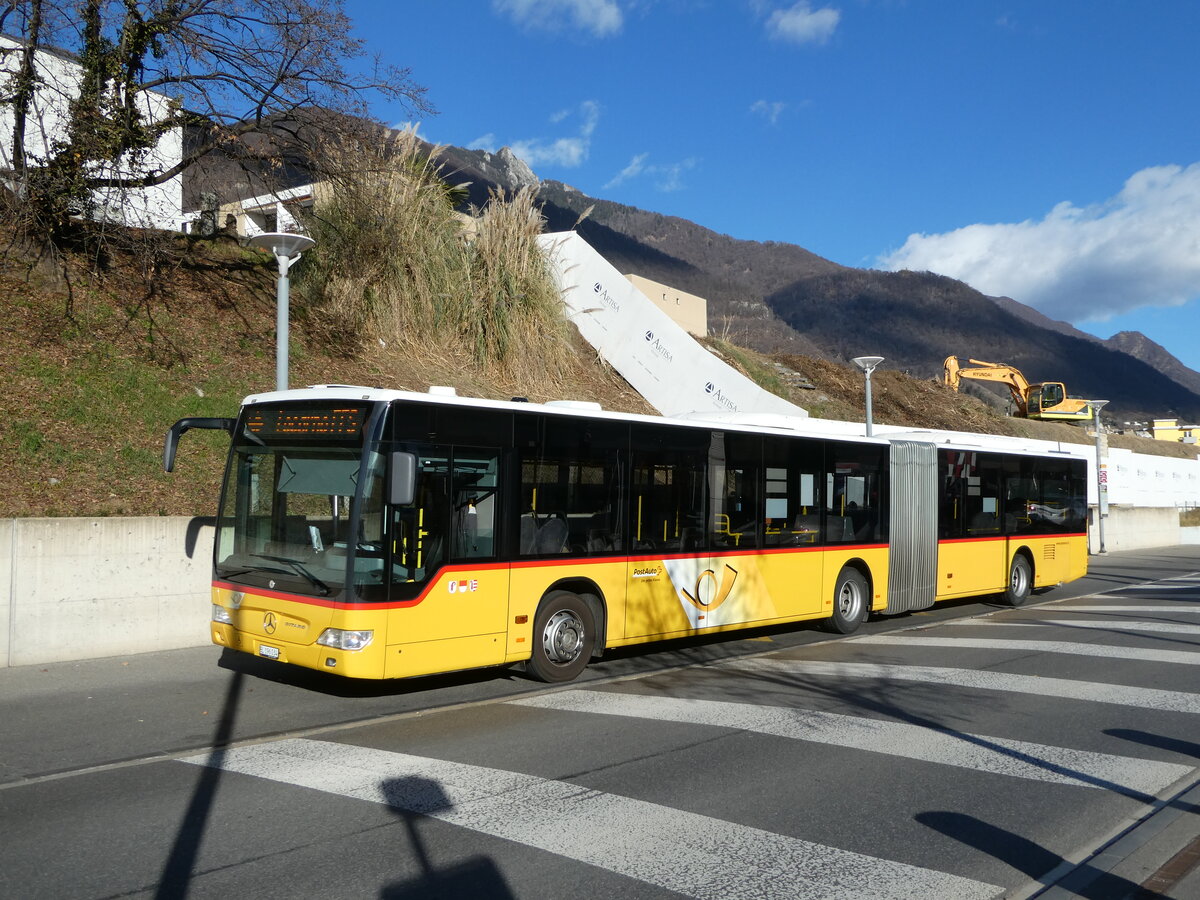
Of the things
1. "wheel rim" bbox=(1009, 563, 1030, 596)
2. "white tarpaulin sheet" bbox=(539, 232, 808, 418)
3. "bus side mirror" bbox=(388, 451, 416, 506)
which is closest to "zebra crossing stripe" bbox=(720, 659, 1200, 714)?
"bus side mirror" bbox=(388, 451, 416, 506)

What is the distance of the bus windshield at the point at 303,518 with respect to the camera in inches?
320

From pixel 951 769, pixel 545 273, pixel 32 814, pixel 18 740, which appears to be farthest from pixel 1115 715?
pixel 545 273

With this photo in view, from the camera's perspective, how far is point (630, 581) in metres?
10.5

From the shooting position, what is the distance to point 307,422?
883 centimetres

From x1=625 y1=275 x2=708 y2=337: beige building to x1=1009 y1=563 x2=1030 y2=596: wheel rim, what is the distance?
39095 mm

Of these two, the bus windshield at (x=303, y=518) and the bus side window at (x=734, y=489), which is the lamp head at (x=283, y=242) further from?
the bus side window at (x=734, y=489)

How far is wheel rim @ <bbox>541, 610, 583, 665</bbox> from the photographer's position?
31.7 ft

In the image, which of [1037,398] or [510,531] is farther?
[1037,398]

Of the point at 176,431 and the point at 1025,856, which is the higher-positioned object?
the point at 176,431

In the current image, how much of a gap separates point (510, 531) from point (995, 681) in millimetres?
5078

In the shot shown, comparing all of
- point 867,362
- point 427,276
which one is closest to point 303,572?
point 427,276

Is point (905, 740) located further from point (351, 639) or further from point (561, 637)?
point (351, 639)

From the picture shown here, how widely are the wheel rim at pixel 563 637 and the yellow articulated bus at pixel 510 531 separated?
0.02 meters

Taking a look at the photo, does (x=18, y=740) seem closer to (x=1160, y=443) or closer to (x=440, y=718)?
(x=440, y=718)
